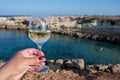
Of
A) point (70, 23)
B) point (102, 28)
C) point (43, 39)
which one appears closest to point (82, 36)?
point (102, 28)

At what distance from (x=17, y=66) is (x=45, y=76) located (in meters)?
7.96

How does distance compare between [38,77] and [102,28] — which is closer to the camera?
[38,77]

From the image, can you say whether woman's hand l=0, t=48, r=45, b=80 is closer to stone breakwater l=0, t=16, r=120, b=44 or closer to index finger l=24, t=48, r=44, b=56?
index finger l=24, t=48, r=44, b=56

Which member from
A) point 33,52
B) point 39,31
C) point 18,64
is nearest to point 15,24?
point 39,31

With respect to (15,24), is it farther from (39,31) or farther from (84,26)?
(39,31)

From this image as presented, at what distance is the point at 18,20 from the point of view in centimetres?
6072

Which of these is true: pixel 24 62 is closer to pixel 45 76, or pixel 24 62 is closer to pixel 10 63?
pixel 10 63

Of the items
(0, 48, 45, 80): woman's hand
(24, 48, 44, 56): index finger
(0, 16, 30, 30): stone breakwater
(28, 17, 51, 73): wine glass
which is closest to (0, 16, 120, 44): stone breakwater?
(0, 16, 30, 30): stone breakwater

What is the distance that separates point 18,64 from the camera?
1528mm

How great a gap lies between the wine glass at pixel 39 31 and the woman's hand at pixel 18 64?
20 cm

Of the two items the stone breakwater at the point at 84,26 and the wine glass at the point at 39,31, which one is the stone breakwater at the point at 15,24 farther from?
the wine glass at the point at 39,31

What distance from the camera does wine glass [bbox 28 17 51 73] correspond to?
6.03 feet

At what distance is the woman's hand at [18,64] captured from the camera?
4.87 feet

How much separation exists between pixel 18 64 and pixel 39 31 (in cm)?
40
